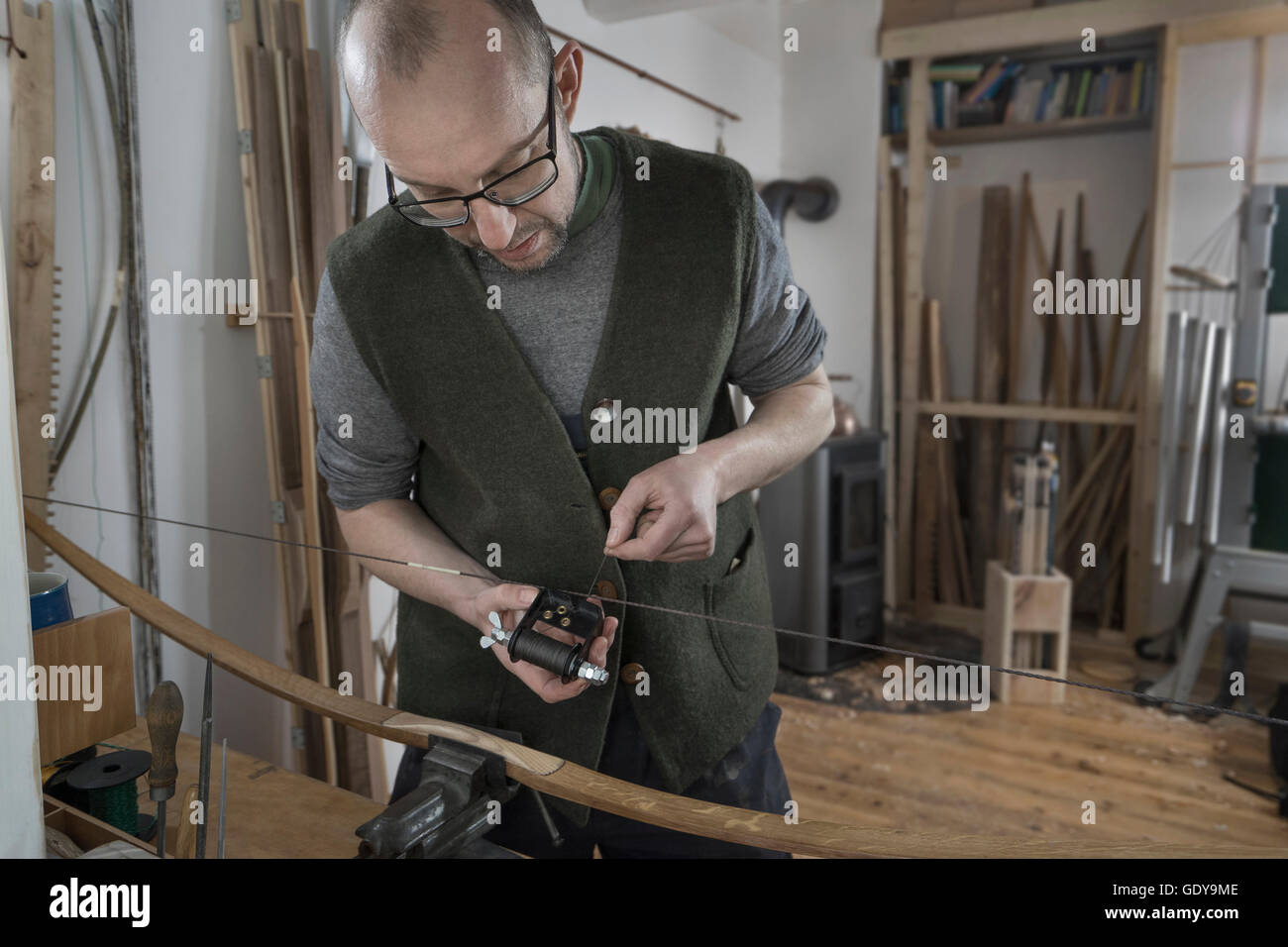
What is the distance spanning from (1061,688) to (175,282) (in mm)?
2362

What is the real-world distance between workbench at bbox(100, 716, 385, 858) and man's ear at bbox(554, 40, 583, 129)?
0.62m

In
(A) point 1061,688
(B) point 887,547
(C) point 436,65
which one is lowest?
(A) point 1061,688

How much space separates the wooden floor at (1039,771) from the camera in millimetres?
1828

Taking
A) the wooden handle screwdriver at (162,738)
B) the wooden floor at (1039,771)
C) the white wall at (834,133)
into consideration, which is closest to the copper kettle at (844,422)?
the white wall at (834,133)

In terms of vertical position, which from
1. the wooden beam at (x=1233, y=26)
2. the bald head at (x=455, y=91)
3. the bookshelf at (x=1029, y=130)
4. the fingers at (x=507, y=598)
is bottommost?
the fingers at (x=507, y=598)

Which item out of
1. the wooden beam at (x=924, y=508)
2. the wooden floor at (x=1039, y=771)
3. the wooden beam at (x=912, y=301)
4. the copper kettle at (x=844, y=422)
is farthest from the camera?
the wooden beam at (x=924, y=508)

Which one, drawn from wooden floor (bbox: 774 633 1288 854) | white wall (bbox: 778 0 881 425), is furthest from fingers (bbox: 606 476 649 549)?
white wall (bbox: 778 0 881 425)

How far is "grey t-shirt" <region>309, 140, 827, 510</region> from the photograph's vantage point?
792mm

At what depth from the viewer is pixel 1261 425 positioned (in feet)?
8.20

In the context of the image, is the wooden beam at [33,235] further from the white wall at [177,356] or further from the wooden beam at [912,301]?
the wooden beam at [912,301]

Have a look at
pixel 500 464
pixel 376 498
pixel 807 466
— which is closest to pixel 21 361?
pixel 376 498

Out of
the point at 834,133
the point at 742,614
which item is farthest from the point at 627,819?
the point at 834,133

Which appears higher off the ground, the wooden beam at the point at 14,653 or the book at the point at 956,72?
the book at the point at 956,72

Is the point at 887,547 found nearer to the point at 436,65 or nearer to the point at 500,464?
the point at 500,464
